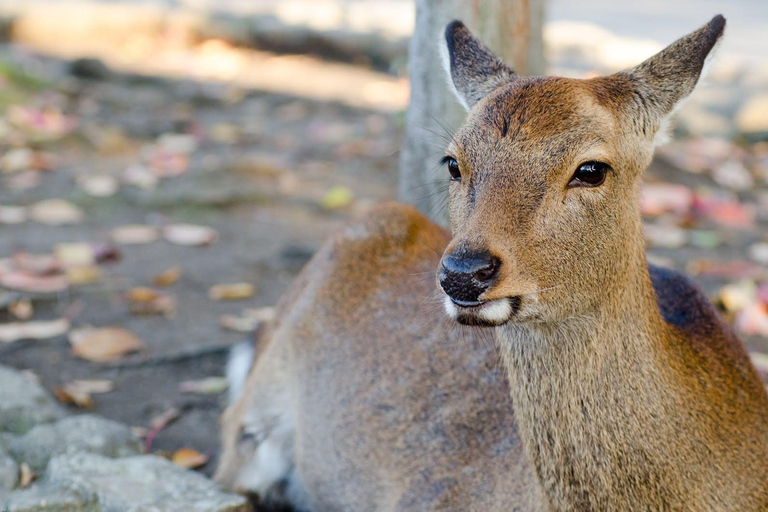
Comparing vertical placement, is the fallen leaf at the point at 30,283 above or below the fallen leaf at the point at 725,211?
below

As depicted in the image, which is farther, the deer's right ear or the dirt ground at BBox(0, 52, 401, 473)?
the dirt ground at BBox(0, 52, 401, 473)

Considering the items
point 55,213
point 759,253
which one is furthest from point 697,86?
point 55,213

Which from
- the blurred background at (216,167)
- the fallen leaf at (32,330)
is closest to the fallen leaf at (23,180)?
the blurred background at (216,167)

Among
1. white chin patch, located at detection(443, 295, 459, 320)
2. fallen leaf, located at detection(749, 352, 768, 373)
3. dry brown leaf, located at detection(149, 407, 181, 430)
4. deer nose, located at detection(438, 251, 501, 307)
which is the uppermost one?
deer nose, located at detection(438, 251, 501, 307)

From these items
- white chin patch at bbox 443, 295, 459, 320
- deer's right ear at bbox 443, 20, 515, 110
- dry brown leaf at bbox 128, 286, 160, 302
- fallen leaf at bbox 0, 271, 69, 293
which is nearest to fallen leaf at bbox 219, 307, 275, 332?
dry brown leaf at bbox 128, 286, 160, 302

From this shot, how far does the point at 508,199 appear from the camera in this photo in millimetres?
2279

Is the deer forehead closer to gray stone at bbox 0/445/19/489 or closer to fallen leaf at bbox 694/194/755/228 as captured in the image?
gray stone at bbox 0/445/19/489

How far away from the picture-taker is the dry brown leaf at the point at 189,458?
3768mm

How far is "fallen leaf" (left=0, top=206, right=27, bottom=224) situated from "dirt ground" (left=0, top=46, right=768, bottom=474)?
9 centimetres

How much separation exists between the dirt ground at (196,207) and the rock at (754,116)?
3.65ft

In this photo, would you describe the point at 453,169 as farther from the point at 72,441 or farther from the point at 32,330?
the point at 32,330

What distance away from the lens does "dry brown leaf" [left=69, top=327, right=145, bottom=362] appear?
4.43 m

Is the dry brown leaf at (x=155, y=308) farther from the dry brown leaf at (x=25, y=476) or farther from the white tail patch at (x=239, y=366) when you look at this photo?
the dry brown leaf at (x=25, y=476)

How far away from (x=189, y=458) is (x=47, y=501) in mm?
1003
